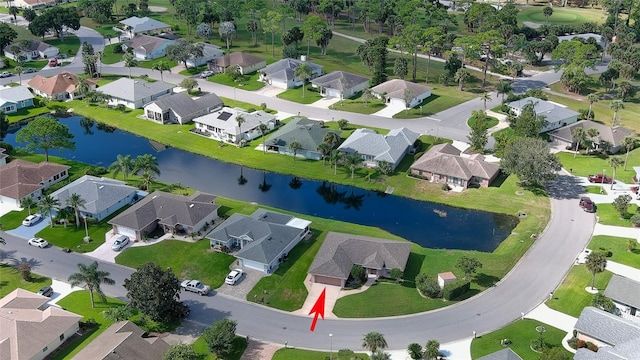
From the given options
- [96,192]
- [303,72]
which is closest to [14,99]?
[96,192]

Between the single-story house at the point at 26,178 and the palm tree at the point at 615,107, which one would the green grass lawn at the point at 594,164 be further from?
the single-story house at the point at 26,178

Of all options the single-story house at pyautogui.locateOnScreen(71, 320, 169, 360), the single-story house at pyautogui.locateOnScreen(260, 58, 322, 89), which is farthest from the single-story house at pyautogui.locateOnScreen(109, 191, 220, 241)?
the single-story house at pyautogui.locateOnScreen(260, 58, 322, 89)

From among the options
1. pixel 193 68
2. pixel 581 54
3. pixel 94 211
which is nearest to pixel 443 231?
pixel 94 211

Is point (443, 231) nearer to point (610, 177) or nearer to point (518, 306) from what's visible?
point (518, 306)

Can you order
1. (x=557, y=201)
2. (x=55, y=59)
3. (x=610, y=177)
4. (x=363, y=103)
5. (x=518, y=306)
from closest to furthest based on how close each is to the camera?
(x=518, y=306)
(x=557, y=201)
(x=610, y=177)
(x=363, y=103)
(x=55, y=59)

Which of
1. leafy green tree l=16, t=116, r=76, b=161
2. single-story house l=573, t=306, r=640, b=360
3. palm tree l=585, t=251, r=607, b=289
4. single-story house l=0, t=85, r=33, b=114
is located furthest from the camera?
single-story house l=0, t=85, r=33, b=114

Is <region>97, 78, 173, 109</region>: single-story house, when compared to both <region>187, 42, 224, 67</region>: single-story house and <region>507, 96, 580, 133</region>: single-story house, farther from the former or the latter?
<region>507, 96, 580, 133</region>: single-story house

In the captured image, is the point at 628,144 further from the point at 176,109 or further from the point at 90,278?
the point at 90,278
